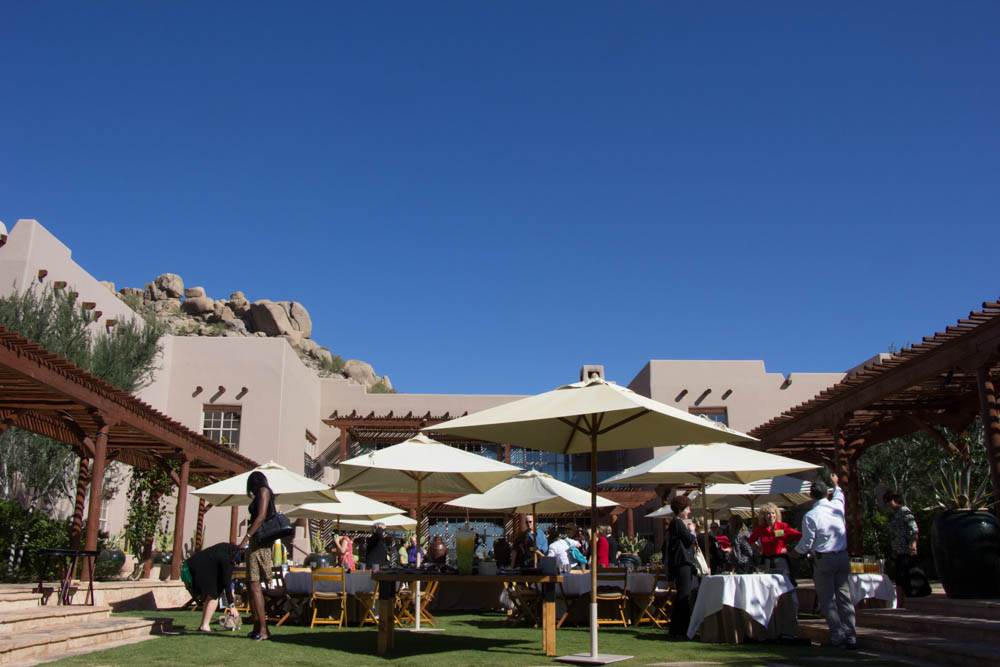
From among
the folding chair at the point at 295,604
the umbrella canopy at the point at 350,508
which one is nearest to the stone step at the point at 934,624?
the folding chair at the point at 295,604

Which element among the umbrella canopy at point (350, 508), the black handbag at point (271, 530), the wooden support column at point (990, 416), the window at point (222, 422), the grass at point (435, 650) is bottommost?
the grass at point (435, 650)

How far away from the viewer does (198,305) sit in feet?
246

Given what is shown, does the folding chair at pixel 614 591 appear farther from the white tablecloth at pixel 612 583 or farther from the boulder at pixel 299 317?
the boulder at pixel 299 317

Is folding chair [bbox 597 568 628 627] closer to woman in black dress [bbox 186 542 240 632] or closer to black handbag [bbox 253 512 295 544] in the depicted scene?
black handbag [bbox 253 512 295 544]

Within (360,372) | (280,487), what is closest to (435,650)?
(280,487)

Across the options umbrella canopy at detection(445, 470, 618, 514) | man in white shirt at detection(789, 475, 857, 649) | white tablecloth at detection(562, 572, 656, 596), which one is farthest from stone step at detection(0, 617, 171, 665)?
man in white shirt at detection(789, 475, 857, 649)

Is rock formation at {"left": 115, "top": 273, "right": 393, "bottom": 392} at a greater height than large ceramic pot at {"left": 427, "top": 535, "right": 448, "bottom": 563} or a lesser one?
greater

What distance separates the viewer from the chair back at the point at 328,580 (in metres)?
9.93

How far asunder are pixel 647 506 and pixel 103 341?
18.8 metres

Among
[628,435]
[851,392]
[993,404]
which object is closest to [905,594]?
[993,404]

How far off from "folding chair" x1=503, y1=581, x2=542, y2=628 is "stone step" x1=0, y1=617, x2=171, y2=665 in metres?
4.03

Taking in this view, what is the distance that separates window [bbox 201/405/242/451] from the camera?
25438 millimetres

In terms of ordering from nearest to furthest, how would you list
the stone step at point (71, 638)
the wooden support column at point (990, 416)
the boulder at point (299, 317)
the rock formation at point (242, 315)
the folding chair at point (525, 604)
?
1. the stone step at point (71, 638)
2. the wooden support column at point (990, 416)
3. the folding chair at point (525, 604)
4. the rock formation at point (242, 315)
5. the boulder at point (299, 317)

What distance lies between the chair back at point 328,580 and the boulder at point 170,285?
7296 centimetres
